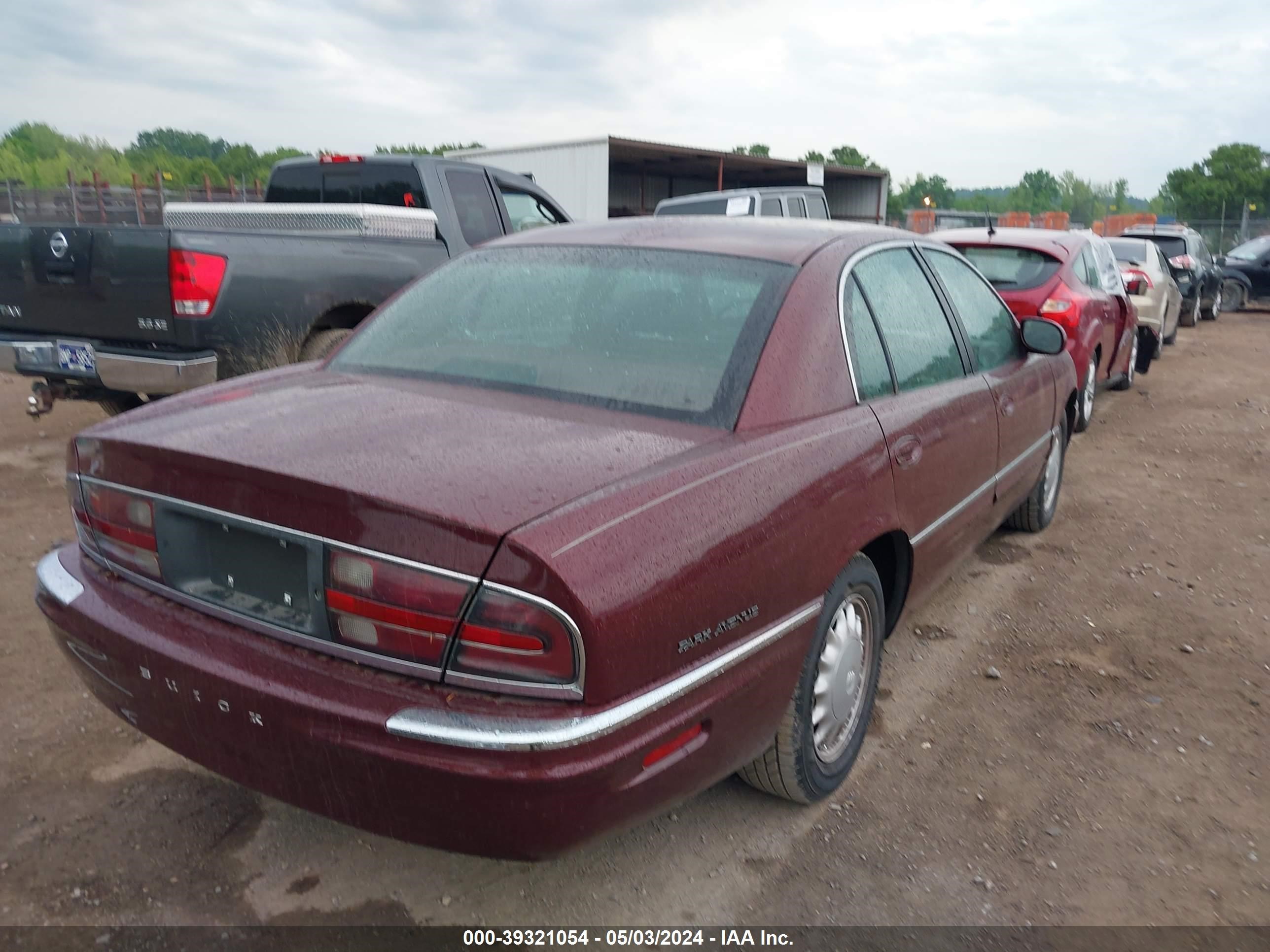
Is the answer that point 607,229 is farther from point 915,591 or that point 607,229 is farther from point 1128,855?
point 1128,855

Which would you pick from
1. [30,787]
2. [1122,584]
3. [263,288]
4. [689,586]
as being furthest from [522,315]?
[1122,584]

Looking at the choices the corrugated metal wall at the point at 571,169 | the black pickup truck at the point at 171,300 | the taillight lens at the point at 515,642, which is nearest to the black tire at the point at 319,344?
the black pickup truck at the point at 171,300

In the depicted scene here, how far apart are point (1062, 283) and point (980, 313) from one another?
3.42 meters

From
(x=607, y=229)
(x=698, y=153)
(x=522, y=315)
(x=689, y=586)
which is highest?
(x=698, y=153)

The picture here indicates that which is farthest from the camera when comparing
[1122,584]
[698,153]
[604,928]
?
[698,153]

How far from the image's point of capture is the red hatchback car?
22.5 feet

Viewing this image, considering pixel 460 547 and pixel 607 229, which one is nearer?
pixel 460 547

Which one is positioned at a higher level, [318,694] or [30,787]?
[318,694]

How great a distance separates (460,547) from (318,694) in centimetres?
44

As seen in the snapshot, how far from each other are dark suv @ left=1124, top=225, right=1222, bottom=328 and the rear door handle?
1404cm

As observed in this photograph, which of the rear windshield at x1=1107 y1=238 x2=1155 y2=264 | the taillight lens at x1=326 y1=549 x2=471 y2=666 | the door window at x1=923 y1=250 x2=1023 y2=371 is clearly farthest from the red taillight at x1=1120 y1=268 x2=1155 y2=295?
the taillight lens at x1=326 y1=549 x2=471 y2=666

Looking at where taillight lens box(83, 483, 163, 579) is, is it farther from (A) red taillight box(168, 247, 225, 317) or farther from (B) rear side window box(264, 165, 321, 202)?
(B) rear side window box(264, 165, 321, 202)

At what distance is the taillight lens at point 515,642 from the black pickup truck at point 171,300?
143 inches

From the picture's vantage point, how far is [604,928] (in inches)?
92.0
